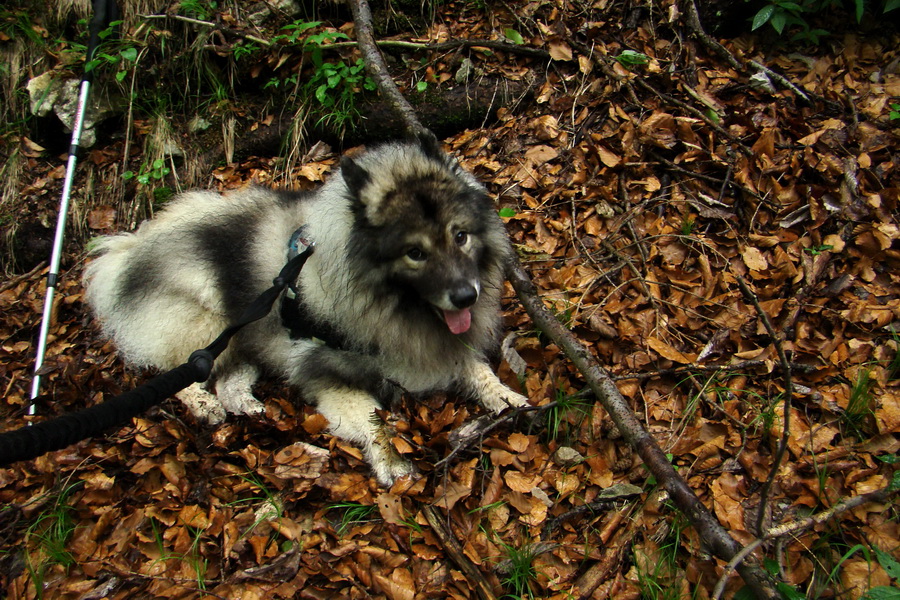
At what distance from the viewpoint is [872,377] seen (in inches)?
103

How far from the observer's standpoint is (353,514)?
2615 mm

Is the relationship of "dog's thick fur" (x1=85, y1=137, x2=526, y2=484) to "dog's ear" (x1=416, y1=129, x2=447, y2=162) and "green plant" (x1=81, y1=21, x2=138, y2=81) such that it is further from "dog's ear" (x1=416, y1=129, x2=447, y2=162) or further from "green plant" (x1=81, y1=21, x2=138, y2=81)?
"green plant" (x1=81, y1=21, x2=138, y2=81)

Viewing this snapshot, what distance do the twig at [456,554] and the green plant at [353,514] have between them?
1.00 ft

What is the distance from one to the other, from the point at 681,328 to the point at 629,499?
1.17m

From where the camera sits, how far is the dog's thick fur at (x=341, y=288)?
252 cm

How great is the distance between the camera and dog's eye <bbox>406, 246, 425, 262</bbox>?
Result: 2492 millimetres

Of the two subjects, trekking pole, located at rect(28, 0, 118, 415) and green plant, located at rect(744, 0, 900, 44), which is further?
green plant, located at rect(744, 0, 900, 44)

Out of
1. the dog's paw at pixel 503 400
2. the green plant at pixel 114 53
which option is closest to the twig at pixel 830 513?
the dog's paw at pixel 503 400

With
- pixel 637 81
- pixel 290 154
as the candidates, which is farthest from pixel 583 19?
pixel 290 154

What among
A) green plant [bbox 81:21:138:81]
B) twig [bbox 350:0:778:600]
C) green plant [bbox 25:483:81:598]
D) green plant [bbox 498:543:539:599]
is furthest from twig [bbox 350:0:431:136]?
green plant [bbox 25:483:81:598]

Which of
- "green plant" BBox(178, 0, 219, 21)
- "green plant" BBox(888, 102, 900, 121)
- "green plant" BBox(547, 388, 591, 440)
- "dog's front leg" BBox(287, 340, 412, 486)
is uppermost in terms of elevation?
"green plant" BBox(178, 0, 219, 21)

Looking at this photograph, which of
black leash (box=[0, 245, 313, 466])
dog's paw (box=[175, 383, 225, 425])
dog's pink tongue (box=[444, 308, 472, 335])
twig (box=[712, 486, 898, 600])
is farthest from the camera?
dog's paw (box=[175, 383, 225, 425])

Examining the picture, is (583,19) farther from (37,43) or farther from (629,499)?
(37,43)

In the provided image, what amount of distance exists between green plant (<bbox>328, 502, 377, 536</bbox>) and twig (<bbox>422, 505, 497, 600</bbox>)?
0.30 m
